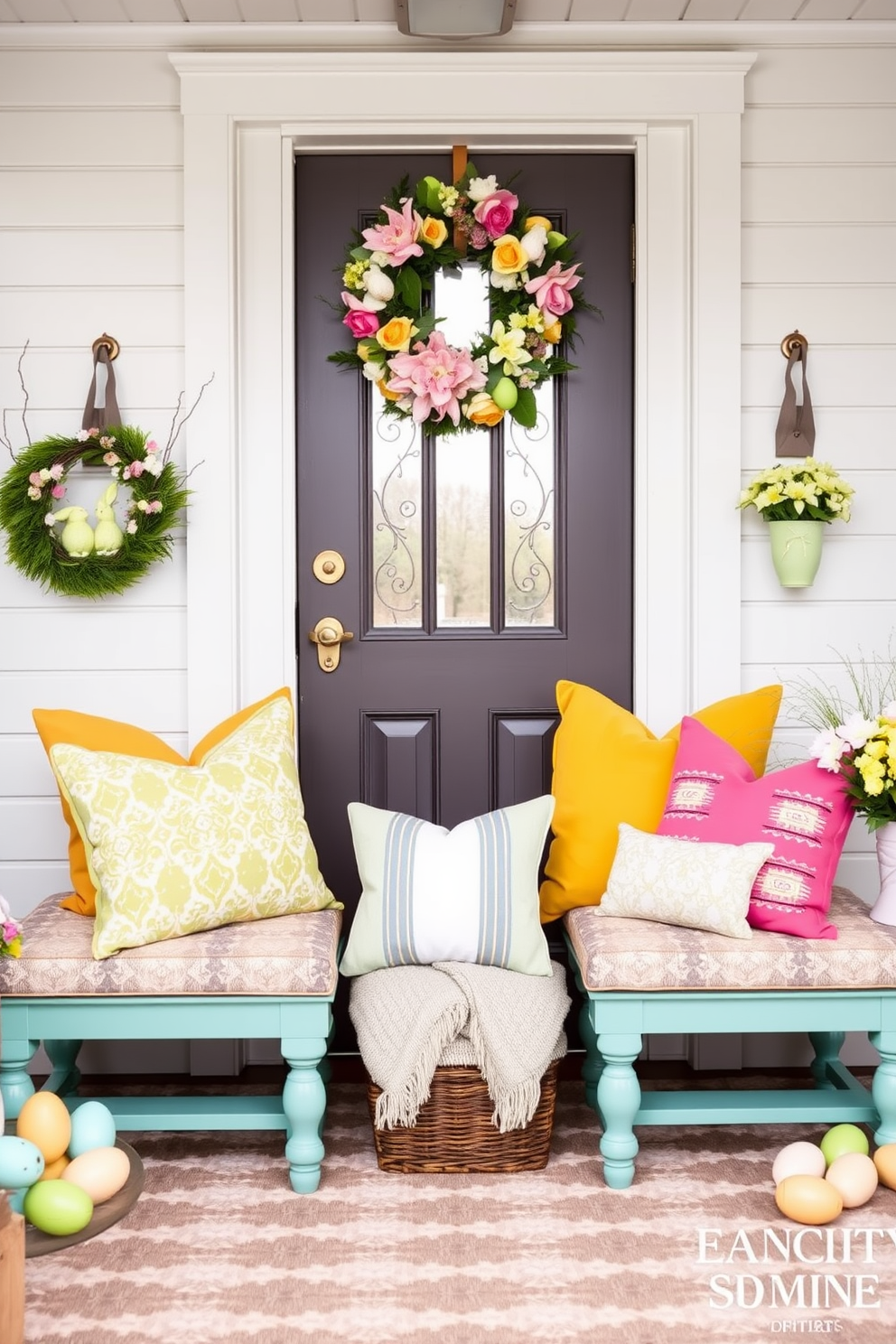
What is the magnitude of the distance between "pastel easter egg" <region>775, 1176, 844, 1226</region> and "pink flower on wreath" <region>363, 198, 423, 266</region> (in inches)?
84.1

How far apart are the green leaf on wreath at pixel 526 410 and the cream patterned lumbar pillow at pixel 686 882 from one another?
105cm

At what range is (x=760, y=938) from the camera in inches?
85.1

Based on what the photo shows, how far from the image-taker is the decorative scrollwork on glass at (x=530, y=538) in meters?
2.79

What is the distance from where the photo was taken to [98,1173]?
1934 millimetres

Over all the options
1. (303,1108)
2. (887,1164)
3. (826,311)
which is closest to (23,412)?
(303,1108)

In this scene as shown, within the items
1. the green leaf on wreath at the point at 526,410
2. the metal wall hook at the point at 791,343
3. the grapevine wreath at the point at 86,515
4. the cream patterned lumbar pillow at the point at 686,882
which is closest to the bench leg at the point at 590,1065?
the cream patterned lumbar pillow at the point at 686,882

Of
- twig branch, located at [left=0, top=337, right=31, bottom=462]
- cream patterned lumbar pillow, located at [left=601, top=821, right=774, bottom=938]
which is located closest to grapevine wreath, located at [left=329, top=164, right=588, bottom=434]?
twig branch, located at [left=0, top=337, right=31, bottom=462]

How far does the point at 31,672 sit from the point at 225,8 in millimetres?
1633

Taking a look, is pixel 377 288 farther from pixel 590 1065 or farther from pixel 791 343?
pixel 590 1065

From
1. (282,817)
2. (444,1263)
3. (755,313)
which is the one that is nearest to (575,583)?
(755,313)

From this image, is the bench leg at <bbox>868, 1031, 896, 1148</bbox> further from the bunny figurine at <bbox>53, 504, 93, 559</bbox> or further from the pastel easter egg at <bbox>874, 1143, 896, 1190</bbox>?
the bunny figurine at <bbox>53, 504, 93, 559</bbox>

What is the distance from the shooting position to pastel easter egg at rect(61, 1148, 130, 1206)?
75.9 inches

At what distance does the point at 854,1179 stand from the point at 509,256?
2090 millimetres

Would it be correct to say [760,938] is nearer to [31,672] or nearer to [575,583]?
[575,583]
